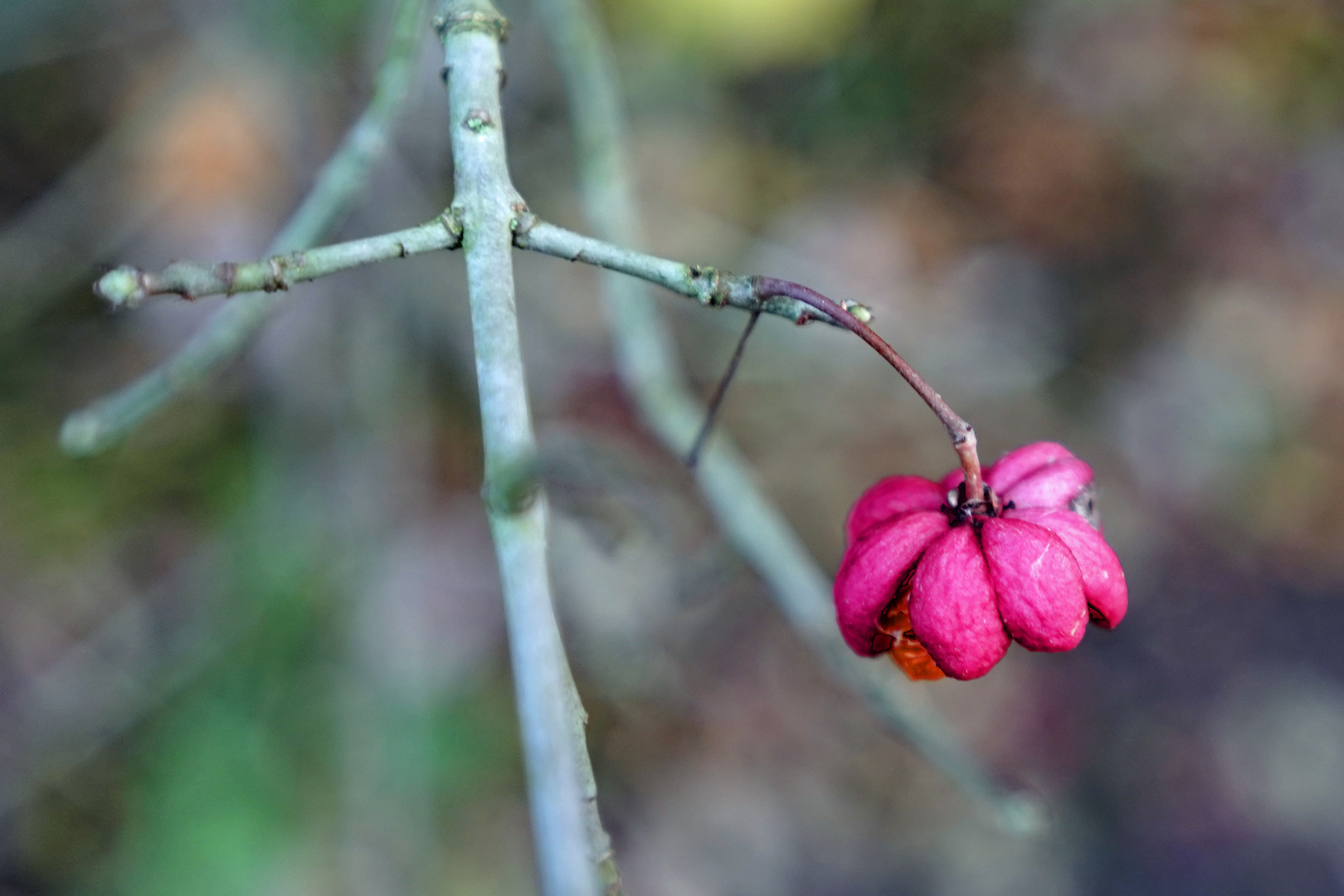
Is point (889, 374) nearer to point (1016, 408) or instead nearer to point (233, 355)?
point (1016, 408)

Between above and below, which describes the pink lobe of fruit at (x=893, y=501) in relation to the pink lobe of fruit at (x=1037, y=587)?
above

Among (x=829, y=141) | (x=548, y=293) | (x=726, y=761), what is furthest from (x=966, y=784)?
(x=829, y=141)

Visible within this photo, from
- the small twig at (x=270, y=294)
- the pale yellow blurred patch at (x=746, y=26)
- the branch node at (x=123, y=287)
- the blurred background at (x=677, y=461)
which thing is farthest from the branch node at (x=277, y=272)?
the pale yellow blurred patch at (x=746, y=26)

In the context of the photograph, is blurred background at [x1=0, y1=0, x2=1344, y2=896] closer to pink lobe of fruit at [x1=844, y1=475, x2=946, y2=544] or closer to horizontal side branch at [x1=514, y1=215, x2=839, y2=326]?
pink lobe of fruit at [x1=844, y1=475, x2=946, y2=544]

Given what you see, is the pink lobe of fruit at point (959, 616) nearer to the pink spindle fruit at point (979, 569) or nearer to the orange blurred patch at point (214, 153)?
the pink spindle fruit at point (979, 569)

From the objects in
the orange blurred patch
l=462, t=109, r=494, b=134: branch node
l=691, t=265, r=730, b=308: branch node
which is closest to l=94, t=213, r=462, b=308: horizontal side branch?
l=462, t=109, r=494, b=134: branch node

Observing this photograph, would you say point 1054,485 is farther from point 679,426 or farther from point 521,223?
point 679,426

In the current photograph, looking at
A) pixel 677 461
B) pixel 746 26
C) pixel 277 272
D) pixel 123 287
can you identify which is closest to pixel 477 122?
pixel 277 272
